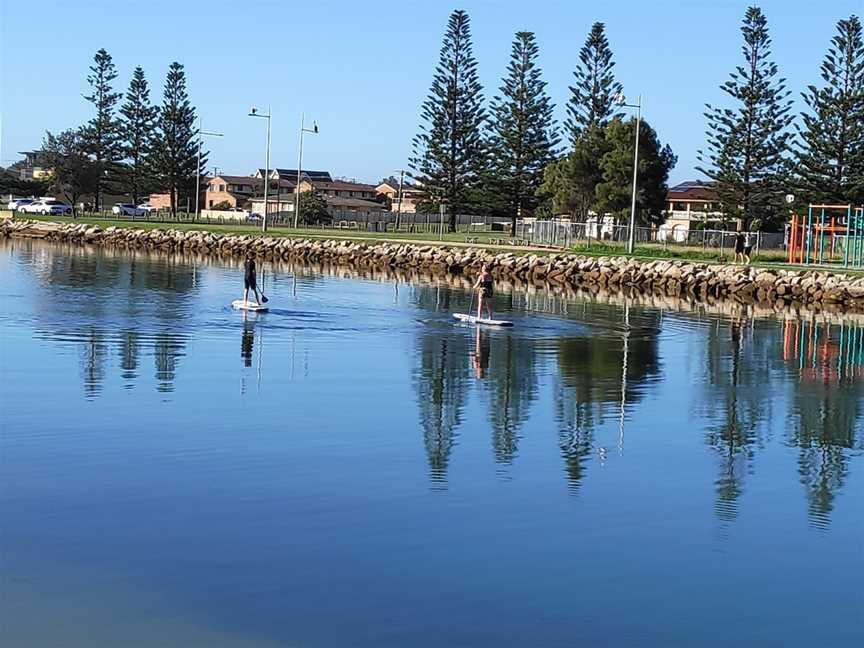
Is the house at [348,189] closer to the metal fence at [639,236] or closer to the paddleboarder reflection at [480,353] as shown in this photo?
the metal fence at [639,236]

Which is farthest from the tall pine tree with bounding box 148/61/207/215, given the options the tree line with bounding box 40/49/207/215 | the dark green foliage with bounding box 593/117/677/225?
the dark green foliage with bounding box 593/117/677/225

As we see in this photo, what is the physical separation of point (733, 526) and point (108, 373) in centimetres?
1009

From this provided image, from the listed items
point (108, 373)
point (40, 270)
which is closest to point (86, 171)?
point (40, 270)

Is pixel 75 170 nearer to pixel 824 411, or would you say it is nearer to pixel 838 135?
pixel 838 135

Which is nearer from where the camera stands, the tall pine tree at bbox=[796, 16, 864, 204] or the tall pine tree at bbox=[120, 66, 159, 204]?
the tall pine tree at bbox=[796, 16, 864, 204]

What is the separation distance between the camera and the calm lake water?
841cm

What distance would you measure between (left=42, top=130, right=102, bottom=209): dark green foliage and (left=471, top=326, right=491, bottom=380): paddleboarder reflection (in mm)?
67291

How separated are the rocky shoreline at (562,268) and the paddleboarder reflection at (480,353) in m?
15.0

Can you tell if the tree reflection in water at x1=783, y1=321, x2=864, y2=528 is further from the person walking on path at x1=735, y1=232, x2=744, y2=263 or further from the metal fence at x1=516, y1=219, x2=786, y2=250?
the metal fence at x1=516, y1=219, x2=786, y2=250

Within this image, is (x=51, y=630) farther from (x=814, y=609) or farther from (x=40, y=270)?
(x=40, y=270)

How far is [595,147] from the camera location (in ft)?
213

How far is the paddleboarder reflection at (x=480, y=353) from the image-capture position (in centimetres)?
2005

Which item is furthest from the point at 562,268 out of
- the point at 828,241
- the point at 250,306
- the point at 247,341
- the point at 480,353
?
the point at 247,341

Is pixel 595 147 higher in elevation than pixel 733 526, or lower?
higher
